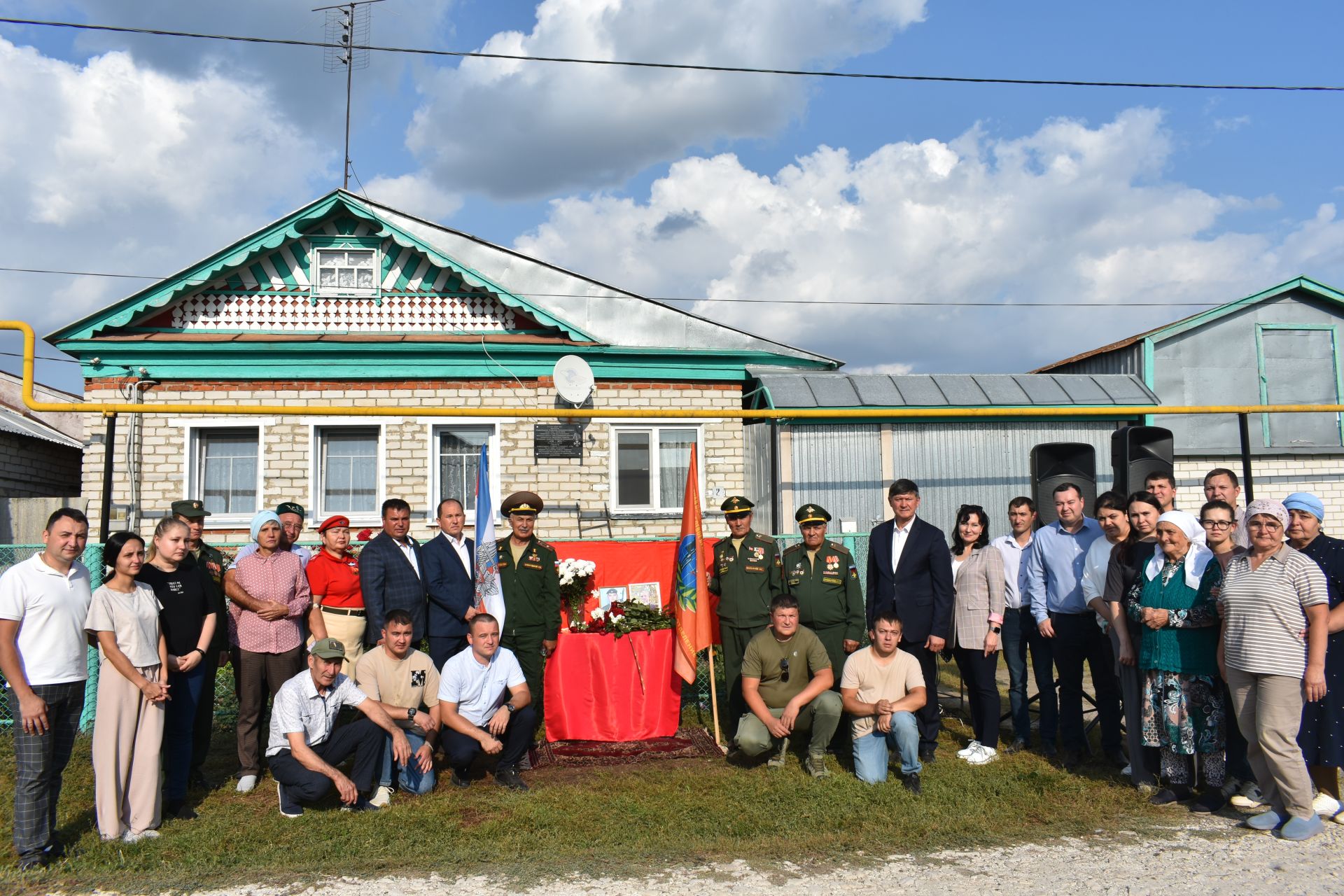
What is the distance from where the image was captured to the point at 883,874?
446cm

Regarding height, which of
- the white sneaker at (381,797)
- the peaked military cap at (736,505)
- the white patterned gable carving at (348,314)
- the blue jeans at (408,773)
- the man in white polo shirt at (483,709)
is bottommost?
the white sneaker at (381,797)

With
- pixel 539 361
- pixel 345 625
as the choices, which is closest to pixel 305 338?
pixel 539 361

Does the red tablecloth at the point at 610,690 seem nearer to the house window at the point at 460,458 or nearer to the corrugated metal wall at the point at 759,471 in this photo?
the corrugated metal wall at the point at 759,471

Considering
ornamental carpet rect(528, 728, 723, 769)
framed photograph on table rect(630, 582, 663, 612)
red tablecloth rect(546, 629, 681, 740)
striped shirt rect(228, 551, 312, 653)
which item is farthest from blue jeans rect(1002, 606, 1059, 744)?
striped shirt rect(228, 551, 312, 653)

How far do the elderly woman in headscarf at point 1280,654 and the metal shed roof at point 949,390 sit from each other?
6.25 m

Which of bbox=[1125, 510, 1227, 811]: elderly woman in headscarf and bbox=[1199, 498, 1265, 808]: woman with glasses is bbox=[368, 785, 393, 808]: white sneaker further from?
bbox=[1199, 498, 1265, 808]: woman with glasses

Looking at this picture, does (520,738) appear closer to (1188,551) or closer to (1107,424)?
(1188,551)

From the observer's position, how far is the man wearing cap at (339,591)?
256 inches

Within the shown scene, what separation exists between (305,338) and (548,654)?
6.26 metres

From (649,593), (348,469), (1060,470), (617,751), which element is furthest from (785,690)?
(348,469)

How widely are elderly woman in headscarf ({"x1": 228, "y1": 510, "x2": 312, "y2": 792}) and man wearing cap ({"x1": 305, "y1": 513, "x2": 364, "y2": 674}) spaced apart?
333 millimetres

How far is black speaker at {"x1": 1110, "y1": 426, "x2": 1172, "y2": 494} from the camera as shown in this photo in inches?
358

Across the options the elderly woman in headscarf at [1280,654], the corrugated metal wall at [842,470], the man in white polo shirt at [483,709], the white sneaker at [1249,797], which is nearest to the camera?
the elderly woman in headscarf at [1280,654]

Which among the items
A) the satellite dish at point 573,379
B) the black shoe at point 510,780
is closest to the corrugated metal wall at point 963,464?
the satellite dish at point 573,379
